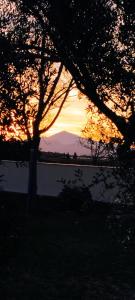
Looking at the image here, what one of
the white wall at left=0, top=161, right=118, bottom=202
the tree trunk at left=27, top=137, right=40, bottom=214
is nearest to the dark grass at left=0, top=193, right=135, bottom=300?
the tree trunk at left=27, top=137, right=40, bottom=214

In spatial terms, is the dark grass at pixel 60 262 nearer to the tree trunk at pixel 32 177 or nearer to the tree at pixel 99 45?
the tree at pixel 99 45

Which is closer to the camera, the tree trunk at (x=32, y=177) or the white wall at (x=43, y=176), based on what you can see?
the tree trunk at (x=32, y=177)

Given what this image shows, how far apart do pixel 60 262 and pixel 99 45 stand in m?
5.48

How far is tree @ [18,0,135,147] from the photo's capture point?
892 cm

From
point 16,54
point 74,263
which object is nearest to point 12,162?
point 74,263

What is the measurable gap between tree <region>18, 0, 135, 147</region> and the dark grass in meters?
2.12

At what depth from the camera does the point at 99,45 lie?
9.17m

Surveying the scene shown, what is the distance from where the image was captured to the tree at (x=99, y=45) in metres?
8.92

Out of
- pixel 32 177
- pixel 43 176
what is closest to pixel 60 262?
pixel 32 177

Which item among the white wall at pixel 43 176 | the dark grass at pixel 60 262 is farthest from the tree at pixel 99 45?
the white wall at pixel 43 176

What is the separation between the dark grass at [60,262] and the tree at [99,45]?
212 cm

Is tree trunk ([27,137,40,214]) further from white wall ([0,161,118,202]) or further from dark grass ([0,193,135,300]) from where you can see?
dark grass ([0,193,135,300])

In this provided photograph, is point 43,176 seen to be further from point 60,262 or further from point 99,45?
point 99,45

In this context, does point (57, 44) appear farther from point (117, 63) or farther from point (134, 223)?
point (134, 223)
